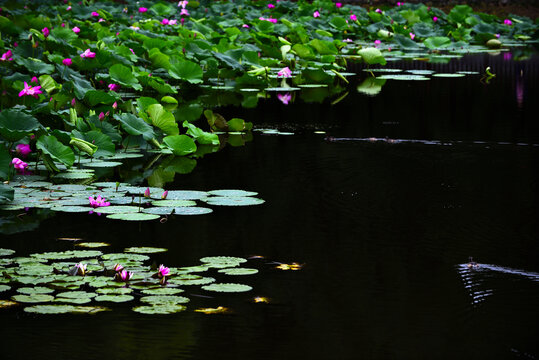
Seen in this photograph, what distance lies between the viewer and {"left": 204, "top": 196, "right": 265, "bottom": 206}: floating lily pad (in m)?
3.72

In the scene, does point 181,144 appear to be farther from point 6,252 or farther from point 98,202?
point 6,252

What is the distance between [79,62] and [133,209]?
3.23 meters

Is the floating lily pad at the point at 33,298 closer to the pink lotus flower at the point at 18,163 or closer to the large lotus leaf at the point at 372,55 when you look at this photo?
the pink lotus flower at the point at 18,163

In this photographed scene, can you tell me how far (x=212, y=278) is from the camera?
2805 mm

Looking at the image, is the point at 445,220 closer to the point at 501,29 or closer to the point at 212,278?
the point at 212,278

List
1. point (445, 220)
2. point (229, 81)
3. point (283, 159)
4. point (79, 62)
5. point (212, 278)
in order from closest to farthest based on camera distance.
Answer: point (212, 278) → point (445, 220) → point (283, 159) → point (79, 62) → point (229, 81)

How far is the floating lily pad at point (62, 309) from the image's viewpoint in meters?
2.50

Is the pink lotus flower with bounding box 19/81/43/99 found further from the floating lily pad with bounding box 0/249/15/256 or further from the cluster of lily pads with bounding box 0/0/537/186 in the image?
the floating lily pad with bounding box 0/249/15/256

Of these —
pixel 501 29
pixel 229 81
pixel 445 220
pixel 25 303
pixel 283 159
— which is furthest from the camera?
pixel 501 29

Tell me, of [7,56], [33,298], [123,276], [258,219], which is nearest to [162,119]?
[258,219]

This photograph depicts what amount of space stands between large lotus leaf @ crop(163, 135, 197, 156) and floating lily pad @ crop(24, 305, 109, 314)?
7.34ft

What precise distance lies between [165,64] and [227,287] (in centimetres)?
455

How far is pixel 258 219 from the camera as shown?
11.6ft

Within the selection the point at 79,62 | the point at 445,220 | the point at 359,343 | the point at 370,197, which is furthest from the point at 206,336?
the point at 79,62
